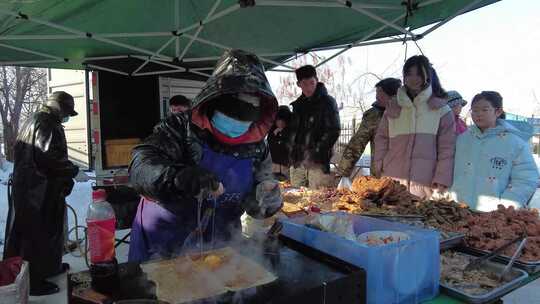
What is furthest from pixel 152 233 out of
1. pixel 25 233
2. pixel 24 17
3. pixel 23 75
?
pixel 23 75

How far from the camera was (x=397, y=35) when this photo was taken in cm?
463

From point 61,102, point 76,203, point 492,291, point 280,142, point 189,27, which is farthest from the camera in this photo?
point 76,203

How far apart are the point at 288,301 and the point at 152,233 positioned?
91 cm

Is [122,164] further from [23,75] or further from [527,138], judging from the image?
[23,75]

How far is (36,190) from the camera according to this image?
3461 mm

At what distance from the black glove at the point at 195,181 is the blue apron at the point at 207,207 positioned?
0.34 metres

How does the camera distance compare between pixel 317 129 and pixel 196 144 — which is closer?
pixel 196 144

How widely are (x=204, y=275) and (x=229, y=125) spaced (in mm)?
627

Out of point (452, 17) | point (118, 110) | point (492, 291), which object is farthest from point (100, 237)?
point (118, 110)

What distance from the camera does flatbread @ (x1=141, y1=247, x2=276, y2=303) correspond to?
3.29 feet

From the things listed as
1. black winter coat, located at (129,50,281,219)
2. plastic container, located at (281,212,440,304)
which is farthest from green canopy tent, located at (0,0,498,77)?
plastic container, located at (281,212,440,304)

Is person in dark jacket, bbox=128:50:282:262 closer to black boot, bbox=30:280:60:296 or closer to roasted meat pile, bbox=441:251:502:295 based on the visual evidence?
roasted meat pile, bbox=441:251:502:295

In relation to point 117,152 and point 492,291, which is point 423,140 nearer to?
point 492,291

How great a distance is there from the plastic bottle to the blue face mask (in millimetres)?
555
